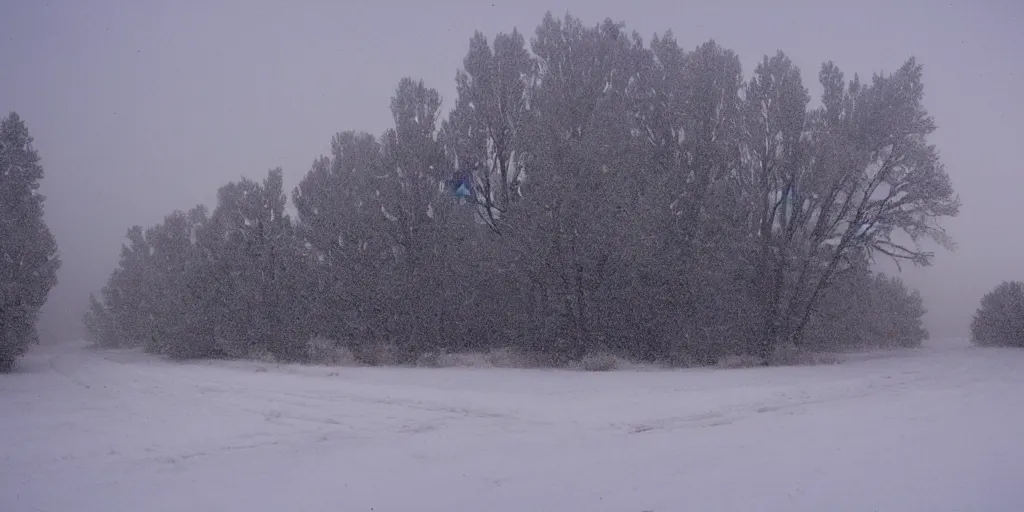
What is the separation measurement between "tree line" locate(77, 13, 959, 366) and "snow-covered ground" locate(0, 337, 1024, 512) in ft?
16.8

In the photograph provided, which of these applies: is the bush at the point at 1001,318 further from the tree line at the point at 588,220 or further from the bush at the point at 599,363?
the bush at the point at 599,363

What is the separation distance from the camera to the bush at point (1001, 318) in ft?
60.2

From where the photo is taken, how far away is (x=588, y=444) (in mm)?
5234

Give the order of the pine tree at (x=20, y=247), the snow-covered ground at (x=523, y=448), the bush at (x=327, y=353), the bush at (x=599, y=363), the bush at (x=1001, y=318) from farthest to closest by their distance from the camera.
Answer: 1. the bush at (x=1001, y=318)
2. the bush at (x=327, y=353)
3. the pine tree at (x=20, y=247)
4. the bush at (x=599, y=363)
5. the snow-covered ground at (x=523, y=448)

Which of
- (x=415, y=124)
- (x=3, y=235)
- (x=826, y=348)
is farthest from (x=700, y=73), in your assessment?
(x=3, y=235)

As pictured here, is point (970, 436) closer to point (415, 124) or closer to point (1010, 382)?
point (1010, 382)

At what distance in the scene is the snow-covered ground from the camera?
3.65 meters

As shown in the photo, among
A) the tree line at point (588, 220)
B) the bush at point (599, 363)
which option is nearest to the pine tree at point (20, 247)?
the tree line at point (588, 220)

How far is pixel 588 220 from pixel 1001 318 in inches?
579

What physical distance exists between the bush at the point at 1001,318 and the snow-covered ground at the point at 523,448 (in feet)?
39.5

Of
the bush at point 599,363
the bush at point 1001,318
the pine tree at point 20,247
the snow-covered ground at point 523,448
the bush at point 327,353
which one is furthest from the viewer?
the bush at point 1001,318

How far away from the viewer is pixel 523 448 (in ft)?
16.7

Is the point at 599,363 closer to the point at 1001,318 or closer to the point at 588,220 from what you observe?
the point at 588,220

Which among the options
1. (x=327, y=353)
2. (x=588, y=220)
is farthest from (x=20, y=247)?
(x=588, y=220)
